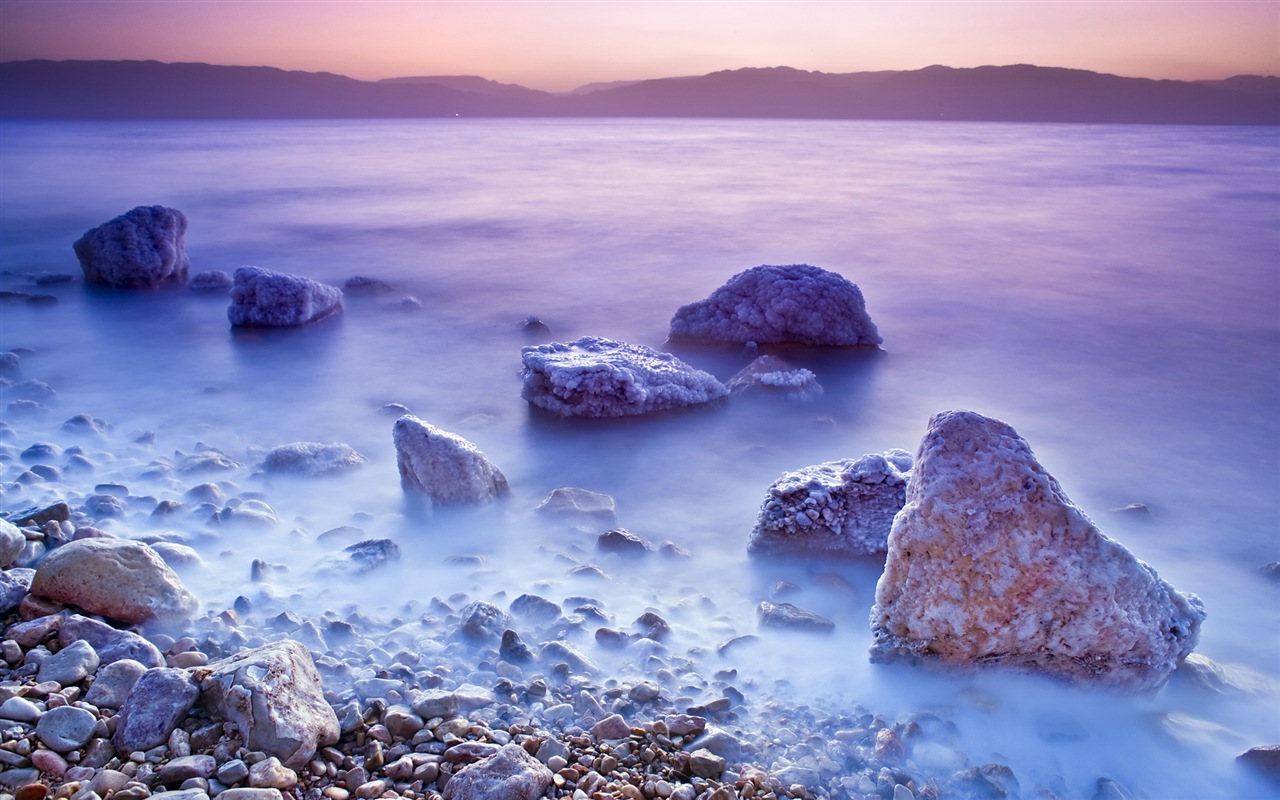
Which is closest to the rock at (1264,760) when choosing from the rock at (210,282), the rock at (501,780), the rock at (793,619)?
the rock at (793,619)

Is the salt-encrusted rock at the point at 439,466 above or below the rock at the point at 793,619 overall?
above

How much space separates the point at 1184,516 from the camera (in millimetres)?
→ 3445

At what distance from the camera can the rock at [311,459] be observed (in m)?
3.65

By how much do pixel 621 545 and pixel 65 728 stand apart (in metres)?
1.69

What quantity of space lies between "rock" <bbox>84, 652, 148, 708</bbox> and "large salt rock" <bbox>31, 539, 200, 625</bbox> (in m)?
0.30

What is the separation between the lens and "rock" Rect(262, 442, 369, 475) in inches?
144

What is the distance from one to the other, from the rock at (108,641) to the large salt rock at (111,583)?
0.30ft

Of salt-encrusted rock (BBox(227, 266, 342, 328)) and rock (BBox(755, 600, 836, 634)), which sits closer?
rock (BBox(755, 600, 836, 634))

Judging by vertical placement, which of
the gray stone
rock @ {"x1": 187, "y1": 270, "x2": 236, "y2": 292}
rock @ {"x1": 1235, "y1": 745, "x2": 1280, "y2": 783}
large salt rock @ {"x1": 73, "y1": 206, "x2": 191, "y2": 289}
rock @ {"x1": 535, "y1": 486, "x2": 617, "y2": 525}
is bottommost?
rock @ {"x1": 1235, "y1": 745, "x2": 1280, "y2": 783}

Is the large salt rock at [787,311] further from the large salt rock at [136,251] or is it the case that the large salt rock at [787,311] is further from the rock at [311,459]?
the large salt rock at [136,251]

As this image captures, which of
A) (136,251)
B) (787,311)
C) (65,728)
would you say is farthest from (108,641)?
(136,251)

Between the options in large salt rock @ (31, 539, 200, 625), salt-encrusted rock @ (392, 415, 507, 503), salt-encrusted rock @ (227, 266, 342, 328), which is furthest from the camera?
salt-encrusted rock @ (227, 266, 342, 328)

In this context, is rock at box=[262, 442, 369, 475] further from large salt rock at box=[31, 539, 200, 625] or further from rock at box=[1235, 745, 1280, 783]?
rock at box=[1235, 745, 1280, 783]

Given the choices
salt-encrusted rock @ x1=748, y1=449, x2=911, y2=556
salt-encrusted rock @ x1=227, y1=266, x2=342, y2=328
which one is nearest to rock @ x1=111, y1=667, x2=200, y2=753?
salt-encrusted rock @ x1=748, y1=449, x2=911, y2=556
